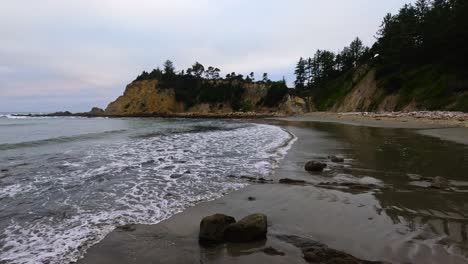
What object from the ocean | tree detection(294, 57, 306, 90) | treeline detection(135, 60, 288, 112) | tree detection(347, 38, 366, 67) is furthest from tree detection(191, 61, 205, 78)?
the ocean

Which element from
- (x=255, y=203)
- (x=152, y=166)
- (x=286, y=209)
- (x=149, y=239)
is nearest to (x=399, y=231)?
(x=286, y=209)

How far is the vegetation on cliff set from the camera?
3841 centimetres

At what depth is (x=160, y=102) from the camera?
348ft

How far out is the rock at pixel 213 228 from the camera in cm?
489

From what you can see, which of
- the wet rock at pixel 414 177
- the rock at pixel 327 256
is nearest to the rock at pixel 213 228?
the rock at pixel 327 256

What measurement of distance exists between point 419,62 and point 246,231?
56326 mm

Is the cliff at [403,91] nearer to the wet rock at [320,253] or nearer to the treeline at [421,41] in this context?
the treeline at [421,41]

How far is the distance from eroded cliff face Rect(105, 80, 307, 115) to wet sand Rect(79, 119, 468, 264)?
88441 mm

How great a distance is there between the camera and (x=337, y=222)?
547 centimetres

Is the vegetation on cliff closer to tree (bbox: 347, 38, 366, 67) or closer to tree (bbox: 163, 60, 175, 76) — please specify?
tree (bbox: 347, 38, 366, 67)

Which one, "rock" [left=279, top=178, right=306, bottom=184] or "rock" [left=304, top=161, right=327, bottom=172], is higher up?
"rock" [left=304, top=161, right=327, bottom=172]

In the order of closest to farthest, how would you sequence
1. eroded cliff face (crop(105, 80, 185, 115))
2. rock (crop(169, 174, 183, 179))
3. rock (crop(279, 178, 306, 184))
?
rock (crop(279, 178, 306, 184)) < rock (crop(169, 174, 183, 179)) < eroded cliff face (crop(105, 80, 185, 115))

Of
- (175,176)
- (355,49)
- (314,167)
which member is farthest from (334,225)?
(355,49)

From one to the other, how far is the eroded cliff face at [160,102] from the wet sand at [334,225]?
290 ft
